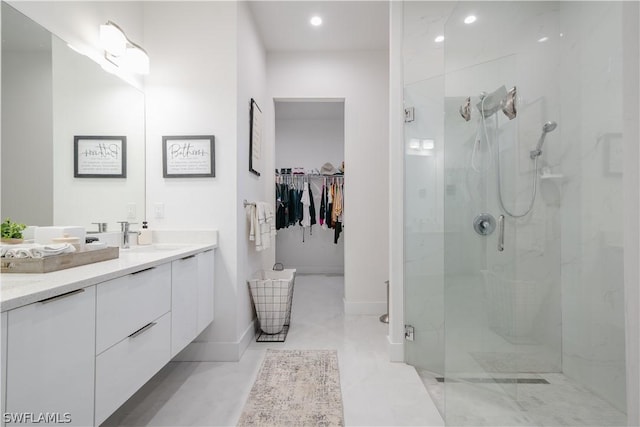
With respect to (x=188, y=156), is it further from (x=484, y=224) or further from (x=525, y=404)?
(x=525, y=404)

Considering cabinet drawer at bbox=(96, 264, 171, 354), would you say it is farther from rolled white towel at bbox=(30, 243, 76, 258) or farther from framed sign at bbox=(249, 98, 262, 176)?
framed sign at bbox=(249, 98, 262, 176)


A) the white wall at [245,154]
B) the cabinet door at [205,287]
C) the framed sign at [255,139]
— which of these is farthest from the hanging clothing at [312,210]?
the cabinet door at [205,287]

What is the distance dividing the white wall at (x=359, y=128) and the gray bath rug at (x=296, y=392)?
1183 millimetres

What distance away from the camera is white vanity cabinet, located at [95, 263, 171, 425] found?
100cm

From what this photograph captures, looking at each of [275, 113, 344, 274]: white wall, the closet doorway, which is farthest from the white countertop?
[275, 113, 344, 274]: white wall

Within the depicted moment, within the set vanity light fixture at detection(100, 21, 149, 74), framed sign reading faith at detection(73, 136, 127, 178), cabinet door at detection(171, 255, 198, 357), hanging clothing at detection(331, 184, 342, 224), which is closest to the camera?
cabinet door at detection(171, 255, 198, 357)

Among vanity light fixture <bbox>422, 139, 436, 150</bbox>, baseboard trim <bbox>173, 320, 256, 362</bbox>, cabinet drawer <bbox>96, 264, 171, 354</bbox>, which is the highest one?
vanity light fixture <bbox>422, 139, 436, 150</bbox>

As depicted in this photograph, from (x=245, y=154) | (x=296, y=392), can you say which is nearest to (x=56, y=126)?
(x=245, y=154)

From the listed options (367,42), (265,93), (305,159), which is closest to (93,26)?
(265,93)

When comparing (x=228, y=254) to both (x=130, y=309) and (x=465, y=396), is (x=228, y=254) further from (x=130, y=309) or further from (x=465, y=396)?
(x=465, y=396)

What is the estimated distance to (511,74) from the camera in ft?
4.66

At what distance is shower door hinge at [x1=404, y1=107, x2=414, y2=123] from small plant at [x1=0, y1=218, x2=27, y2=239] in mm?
2217

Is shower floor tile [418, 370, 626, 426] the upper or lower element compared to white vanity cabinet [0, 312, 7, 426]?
lower

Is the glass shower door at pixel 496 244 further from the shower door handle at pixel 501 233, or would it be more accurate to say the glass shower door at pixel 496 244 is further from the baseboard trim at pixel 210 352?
the baseboard trim at pixel 210 352
